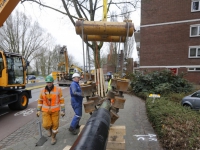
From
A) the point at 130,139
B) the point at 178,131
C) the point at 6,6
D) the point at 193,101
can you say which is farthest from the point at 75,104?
the point at 193,101

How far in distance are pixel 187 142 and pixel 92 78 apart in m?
2.74

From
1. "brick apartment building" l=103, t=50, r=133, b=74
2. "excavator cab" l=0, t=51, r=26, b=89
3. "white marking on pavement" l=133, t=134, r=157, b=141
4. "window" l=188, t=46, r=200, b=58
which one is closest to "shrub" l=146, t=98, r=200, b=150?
"white marking on pavement" l=133, t=134, r=157, b=141

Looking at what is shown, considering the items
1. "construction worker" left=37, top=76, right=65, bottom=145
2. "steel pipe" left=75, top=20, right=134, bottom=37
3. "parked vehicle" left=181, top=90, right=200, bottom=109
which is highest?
"steel pipe" left=75, top=20, right=134, bottom=37

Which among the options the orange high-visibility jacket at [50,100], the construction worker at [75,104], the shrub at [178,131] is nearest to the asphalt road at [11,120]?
the orange high-visibility jacket at [50,100]

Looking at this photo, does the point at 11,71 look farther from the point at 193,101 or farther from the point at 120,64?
the point at 193,101

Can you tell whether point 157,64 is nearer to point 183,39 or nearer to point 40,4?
point 183,39

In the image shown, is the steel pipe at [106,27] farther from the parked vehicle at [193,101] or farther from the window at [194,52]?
the window at [194,52]

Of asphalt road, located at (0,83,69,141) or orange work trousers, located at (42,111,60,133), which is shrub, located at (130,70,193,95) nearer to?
orange work trousers, located at (42,111,60,133)

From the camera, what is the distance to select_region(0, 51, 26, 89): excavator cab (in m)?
6.57

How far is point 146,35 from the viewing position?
20.2m

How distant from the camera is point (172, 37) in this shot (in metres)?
18.8

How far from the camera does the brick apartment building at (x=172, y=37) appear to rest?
17.7m

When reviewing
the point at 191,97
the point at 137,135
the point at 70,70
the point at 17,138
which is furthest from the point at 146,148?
the point at 70,70

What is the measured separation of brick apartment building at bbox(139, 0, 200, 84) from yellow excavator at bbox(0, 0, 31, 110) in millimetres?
14855
